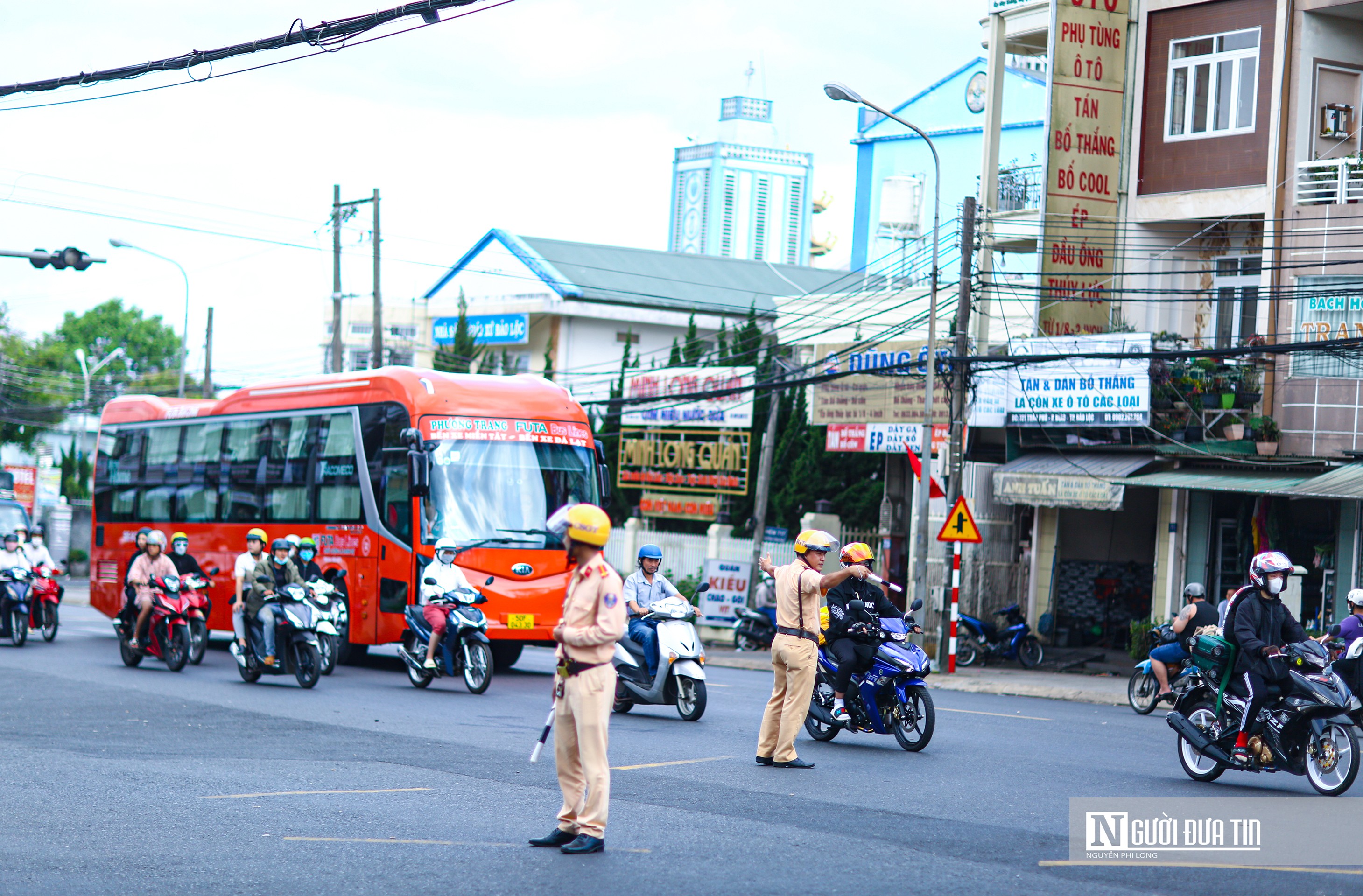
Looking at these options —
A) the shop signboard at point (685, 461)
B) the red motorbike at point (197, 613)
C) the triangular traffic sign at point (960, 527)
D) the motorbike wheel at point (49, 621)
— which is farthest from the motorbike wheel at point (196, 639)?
the shop signboard at point (685, 461)

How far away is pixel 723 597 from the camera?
29.0 metres

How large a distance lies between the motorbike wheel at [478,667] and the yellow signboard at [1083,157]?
12463 mm

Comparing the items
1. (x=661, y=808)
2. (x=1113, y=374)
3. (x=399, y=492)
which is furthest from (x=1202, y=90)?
(x=661, y=808)

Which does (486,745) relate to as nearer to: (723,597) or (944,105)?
(723,597)

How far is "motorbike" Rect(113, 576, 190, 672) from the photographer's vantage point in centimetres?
1805

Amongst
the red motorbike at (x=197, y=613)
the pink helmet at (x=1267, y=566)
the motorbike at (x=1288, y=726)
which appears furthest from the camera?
the red motorbike at (x=197, y=613)

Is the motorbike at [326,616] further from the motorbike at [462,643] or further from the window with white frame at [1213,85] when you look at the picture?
the window with white frame at [1213,85]

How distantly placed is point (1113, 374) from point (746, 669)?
739cm

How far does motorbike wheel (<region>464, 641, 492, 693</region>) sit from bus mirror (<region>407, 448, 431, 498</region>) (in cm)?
222

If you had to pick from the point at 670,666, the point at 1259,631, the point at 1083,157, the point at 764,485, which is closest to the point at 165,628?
the point at 670,666

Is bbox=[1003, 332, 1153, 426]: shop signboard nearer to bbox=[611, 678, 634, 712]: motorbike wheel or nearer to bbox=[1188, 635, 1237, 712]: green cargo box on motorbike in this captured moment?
bbox=[611, 678, 634, 712]: motorbike wheel

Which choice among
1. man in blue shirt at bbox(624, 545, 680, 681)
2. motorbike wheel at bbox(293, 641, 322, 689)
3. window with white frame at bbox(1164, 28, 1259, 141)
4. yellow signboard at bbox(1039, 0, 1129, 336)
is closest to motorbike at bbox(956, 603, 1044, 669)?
yellow signboard at bbox(1039, 0, 1129, 336)

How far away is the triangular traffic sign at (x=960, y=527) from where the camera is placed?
22.0 metres

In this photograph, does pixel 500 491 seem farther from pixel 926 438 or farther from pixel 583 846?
pixel 583 846
